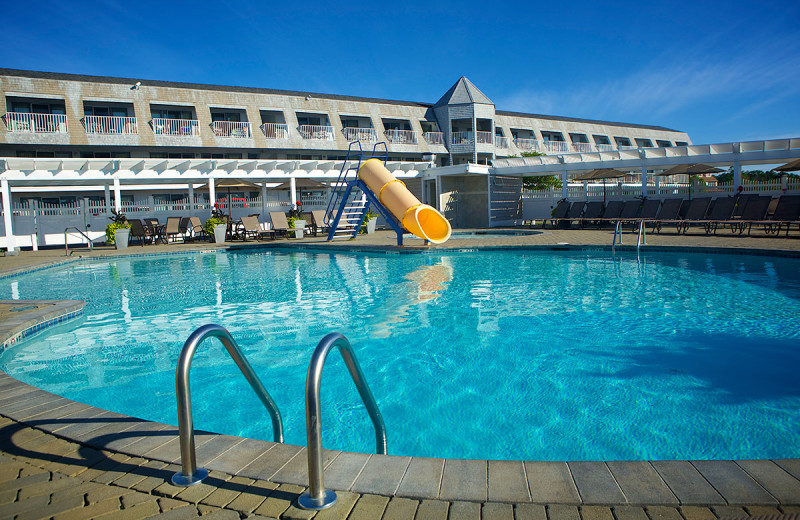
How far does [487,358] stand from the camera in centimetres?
511

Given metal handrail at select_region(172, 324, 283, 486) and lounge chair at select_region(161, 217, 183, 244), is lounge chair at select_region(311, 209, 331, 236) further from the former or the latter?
metal handrail at select_region(172, 324, 283, 486)

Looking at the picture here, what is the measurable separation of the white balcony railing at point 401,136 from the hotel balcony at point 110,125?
13.9 metres

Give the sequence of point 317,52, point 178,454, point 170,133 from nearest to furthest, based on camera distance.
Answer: point 178,454, point 170,133, point 317,52

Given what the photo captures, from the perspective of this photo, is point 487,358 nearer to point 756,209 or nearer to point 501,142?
point 756,209

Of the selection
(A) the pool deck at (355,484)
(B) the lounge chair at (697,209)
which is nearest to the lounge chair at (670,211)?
(B) the lounge chair at (697,209)

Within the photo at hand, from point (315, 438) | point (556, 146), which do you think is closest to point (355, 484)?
point (315, 438)

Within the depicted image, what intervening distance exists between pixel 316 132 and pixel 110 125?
10.4 meters

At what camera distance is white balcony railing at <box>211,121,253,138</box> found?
84.1 ft

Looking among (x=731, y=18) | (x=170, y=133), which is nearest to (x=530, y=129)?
(x=731, y=18)

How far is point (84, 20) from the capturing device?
2009cm

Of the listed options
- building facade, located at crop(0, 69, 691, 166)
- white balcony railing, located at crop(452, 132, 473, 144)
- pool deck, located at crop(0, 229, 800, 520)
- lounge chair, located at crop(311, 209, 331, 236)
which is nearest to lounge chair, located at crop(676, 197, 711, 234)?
building facade, located at crop(0, 69, 691, 166)

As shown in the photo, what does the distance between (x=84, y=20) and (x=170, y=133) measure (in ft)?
19.3

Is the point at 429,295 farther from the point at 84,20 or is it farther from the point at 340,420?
the point at 84,20

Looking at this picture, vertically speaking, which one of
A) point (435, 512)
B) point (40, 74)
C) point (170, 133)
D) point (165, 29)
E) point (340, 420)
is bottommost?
point (340, 420)
